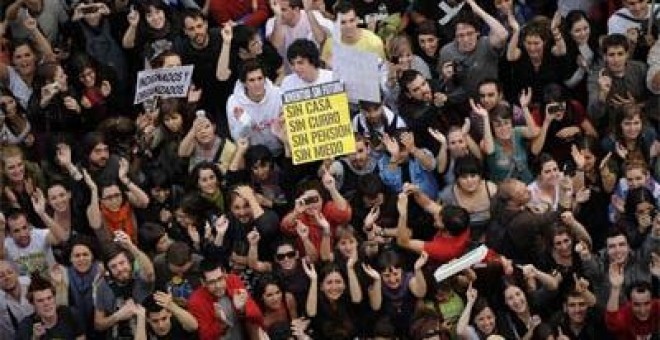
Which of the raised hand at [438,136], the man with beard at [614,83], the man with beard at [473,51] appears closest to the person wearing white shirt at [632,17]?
the man with beard at [614,83]

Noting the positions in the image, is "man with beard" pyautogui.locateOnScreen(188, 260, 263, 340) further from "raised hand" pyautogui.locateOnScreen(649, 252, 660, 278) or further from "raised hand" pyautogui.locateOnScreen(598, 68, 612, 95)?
"raised hand" pyautogui.locateOnScreen(598, 68, 612, 95)

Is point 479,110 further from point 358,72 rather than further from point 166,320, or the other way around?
point 166,320

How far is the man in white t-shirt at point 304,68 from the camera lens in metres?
15.9

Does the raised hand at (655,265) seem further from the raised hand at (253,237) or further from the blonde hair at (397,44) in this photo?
the blonde hair at (397,44)

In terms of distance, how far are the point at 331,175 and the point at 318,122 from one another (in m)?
0.40

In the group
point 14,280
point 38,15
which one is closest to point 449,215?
point 14,280

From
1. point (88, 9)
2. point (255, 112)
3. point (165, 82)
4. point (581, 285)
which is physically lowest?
point (581, 285)

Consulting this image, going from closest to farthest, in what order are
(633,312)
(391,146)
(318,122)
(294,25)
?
(633,312) → (318,122) → (391,146) → (294,25)

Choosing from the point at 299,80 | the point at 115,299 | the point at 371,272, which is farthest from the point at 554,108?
the point at 115,299

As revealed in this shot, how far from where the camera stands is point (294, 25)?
1689 cm

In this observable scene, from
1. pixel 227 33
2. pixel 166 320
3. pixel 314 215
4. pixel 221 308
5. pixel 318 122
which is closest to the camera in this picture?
pixel 166 320

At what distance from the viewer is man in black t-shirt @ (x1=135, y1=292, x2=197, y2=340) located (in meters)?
14.2

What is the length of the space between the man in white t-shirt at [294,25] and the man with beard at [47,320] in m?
3.34

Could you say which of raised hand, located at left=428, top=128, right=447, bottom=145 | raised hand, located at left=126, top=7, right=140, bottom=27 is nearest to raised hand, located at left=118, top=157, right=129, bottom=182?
raised hand, located at left=126, top=7, right=140, bottom=27
